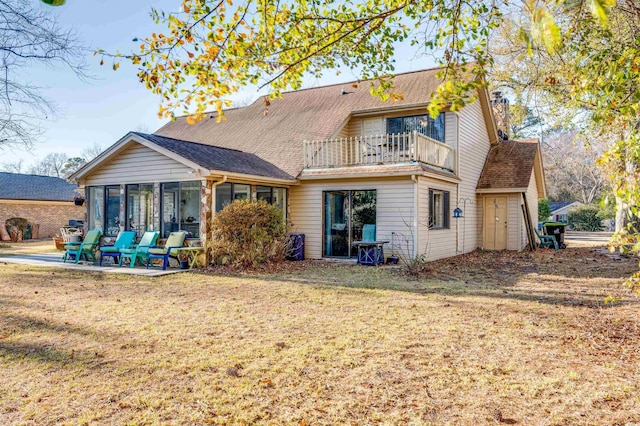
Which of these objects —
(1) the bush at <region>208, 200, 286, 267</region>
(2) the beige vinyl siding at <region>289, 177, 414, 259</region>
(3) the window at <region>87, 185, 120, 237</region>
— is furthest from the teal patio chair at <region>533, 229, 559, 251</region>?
(3) the window at <region>87, 185, 120, 237</region>

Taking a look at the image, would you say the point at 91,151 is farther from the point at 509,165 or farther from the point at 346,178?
the point at 509,165

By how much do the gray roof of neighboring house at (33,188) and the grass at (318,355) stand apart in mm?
20284

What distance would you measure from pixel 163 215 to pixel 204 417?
1008 centimetres

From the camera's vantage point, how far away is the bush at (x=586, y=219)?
113 feet

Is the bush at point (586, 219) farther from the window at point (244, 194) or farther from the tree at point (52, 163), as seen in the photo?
the tree at point (52, 163)

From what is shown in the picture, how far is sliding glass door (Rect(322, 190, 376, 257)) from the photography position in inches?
507

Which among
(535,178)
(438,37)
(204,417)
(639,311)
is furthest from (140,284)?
(535,178)

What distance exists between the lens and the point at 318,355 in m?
4.36

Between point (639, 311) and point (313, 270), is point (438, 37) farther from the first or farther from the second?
point (313, 270)

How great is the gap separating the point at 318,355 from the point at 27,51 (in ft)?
37.2

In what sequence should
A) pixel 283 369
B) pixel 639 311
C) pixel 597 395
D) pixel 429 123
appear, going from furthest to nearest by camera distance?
1. pixel 429 123
2. pixel 639 311
3. pixel 283 369
4. pixel 597 395

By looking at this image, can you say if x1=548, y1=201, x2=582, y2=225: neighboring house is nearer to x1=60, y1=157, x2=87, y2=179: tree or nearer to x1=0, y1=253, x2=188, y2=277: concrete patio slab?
→ x1=0, y1=253, x2=188, y2=277: concrete patio slab

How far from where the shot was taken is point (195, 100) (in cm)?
500

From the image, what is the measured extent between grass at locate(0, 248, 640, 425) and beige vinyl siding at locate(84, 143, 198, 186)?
4368 millimetres
